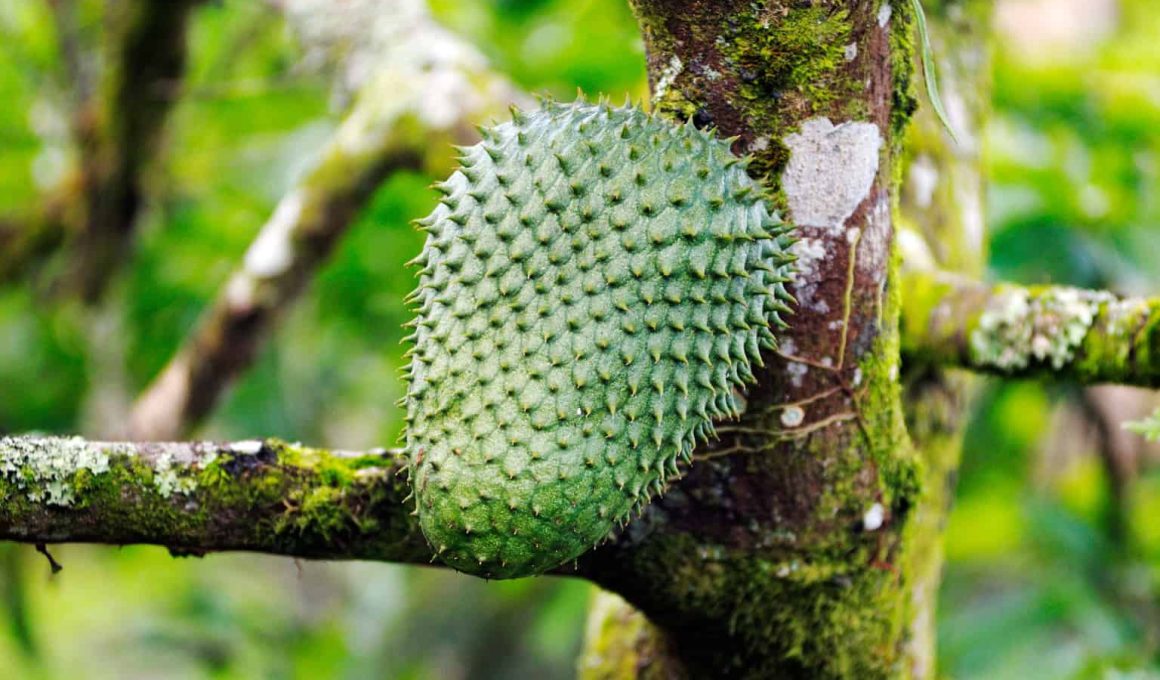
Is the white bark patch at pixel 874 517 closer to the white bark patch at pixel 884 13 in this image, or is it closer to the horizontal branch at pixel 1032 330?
the horizontal branch at pixel 1032 330

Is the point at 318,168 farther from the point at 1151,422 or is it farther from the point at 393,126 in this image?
the point at 1151,422

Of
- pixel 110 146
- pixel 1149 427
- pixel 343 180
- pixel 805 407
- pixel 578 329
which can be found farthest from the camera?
pixel 110 146

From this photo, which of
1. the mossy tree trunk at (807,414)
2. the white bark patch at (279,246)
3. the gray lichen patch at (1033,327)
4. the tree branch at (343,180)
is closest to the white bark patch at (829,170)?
the mossy tree trunk at (807,414)

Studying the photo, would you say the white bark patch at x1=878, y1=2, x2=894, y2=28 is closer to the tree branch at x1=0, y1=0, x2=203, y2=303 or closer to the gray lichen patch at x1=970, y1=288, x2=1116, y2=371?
the gray lichen patch at x1=970, y1=288, x2=1116, y2=371

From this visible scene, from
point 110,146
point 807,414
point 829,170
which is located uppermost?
point 110,146

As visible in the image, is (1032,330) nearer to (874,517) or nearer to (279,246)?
(874,517)

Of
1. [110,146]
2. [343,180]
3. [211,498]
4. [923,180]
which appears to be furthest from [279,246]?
[923,180]
